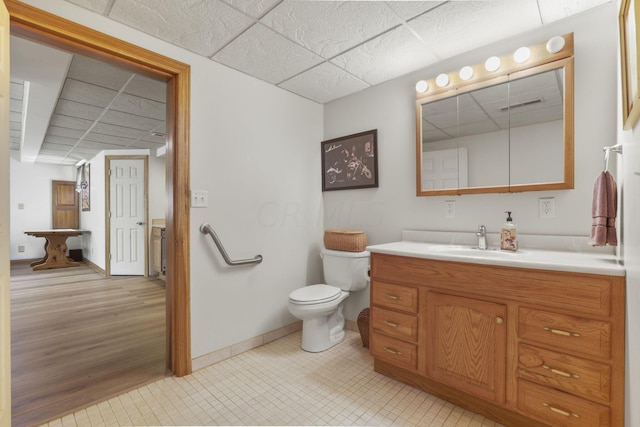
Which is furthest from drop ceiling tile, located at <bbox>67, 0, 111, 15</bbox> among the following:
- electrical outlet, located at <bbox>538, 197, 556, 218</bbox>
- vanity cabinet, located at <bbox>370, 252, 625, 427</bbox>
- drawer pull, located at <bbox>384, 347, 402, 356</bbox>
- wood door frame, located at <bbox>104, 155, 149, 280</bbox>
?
wood door frame, located at <bbox>104, 155, 149, 280</bbox>

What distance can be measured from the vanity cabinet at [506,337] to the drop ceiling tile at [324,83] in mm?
1458

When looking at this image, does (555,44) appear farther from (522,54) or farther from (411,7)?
(411,7)

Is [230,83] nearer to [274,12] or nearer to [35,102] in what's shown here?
[274,12]

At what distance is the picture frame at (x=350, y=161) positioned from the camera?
2.52 meters

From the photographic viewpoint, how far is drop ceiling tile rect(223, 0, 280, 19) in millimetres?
1509

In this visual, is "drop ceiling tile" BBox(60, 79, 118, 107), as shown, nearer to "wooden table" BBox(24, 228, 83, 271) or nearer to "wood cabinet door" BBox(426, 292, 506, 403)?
"wood cabinet door" BBox(426, 292, 506, 403)

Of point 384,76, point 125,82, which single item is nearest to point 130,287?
point 125,82

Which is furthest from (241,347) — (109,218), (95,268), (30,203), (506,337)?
(30,203)

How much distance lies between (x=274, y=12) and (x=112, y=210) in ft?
15.5

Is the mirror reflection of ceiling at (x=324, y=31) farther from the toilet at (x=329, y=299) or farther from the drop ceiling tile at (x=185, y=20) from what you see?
the toilet at (x=329, y=299)

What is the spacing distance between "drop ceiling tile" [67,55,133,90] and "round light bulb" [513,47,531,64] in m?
2.64

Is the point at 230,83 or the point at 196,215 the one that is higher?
the point at 230,83

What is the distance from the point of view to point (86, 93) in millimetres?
2643

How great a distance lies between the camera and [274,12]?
5.23 feet
